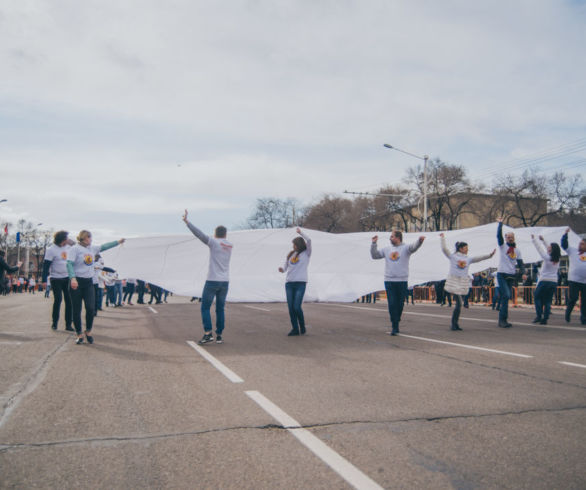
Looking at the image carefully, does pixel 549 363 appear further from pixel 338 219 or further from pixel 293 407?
pixel 338 219

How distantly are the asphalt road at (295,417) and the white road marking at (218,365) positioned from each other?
1.0 inches

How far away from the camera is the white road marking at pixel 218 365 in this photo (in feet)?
19.4

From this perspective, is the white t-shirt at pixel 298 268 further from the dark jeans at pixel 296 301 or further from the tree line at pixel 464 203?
the tree line at pixel 464 203

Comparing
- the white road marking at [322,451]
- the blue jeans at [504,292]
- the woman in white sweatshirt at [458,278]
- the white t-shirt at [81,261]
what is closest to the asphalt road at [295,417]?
the white road marking at [322,451]

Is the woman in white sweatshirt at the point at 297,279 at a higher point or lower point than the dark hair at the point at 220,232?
lower

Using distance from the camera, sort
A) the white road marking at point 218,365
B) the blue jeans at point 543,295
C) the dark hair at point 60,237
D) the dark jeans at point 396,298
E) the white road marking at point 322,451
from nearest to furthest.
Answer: the white road marking at point 322,451 → the white road marking at point 218,365 → the dark jeans at point 396,298 → the dark hair at point 60,237 → the blue jeans at point 543,295

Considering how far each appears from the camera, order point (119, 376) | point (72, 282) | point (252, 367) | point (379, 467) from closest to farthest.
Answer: point (379, 467), point (119, 376), point (252, 367), point (72, 282)

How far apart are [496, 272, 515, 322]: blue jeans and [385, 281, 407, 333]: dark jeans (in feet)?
8.19

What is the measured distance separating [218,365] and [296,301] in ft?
12.1

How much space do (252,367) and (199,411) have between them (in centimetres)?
210

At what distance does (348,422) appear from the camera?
418cm

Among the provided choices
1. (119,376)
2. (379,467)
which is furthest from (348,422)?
(119,376)

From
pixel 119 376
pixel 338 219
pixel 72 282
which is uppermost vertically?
pixel 338 219

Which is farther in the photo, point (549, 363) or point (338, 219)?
point (338, 219)
